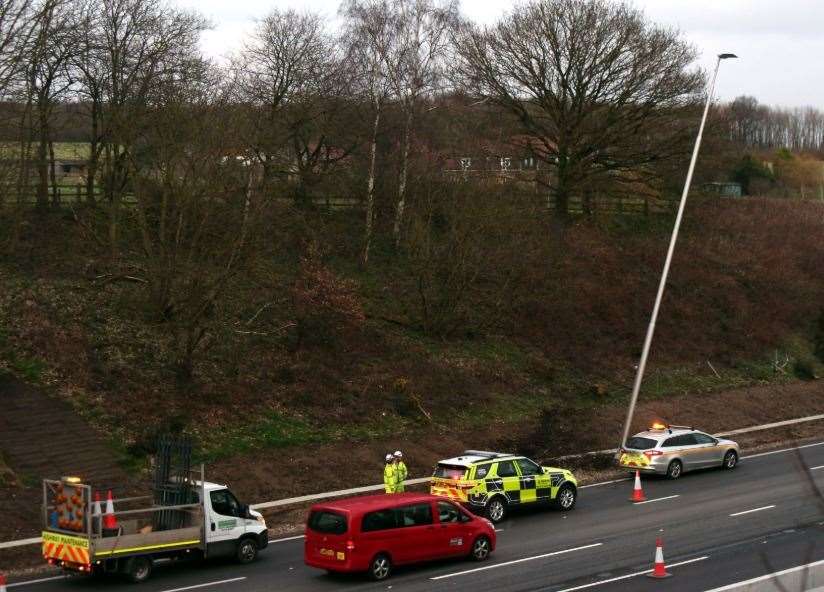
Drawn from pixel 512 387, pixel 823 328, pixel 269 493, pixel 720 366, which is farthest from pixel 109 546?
pixel 823 328

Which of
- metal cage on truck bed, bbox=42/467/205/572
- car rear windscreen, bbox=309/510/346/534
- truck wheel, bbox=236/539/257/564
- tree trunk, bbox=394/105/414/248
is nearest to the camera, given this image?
metal cage on truck bed, bbox=42/467/205/572

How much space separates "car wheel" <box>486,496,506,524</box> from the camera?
24.1m

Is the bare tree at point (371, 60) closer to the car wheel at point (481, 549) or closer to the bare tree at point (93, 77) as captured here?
the bare tree at point (93, 77)

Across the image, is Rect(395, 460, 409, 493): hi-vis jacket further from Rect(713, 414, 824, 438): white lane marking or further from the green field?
the green field

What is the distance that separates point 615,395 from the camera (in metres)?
40.1

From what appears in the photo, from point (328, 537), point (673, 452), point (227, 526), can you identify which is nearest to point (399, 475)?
point (227, 526)

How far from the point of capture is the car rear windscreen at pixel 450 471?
2406 centimetres

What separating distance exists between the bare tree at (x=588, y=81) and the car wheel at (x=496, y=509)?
31.2 meters

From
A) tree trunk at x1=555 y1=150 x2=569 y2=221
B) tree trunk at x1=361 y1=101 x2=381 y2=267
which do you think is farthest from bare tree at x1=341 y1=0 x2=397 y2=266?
tree trunk at x1=555 y1=150 x2=569 y2=221

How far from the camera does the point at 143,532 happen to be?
19422 mm

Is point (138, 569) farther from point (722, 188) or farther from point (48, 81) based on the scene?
point (722, 188)

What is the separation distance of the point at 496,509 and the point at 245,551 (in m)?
6.31

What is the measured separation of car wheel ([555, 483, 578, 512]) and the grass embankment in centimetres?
706

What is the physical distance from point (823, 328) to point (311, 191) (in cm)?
2520
